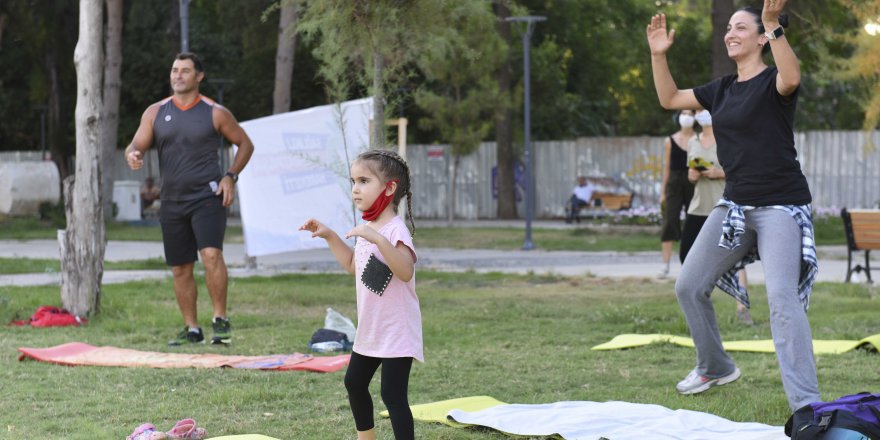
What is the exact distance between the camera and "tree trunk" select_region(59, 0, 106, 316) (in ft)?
34.5

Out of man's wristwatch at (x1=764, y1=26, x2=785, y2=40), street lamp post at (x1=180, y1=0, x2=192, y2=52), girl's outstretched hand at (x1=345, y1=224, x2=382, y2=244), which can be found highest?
street lamp post at (x1=180, y1=0, x2=192, y2=52)

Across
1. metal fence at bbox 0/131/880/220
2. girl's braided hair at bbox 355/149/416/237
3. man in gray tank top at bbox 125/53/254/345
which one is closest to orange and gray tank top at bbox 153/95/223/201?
man in gray tank top at bbox 125/53/254/345

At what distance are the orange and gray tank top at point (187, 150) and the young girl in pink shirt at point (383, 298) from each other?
13.3 feet

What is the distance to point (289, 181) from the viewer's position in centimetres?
1462

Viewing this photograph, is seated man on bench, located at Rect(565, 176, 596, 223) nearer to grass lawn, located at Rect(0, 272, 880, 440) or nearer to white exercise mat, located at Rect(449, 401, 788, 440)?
grass lawn, located at Rect(0, 272, 880, 440)

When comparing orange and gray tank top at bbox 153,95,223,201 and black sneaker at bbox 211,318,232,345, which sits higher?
orange and gray tank top at bbox 153,95,223,201

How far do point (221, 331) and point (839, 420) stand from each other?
5263 millimetres

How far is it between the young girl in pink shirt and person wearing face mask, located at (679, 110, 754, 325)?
4944 millimetres

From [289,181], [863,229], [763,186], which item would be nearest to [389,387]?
[763,186]

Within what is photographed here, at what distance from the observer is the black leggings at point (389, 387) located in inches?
193

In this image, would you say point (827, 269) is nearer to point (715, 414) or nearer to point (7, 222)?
point (715, 414)

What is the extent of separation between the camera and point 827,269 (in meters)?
16.5

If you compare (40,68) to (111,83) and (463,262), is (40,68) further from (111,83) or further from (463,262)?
(463,262)

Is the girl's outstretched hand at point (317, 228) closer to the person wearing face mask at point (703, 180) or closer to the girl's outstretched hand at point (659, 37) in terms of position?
the girl's outstretched hand at point (659, 37)
